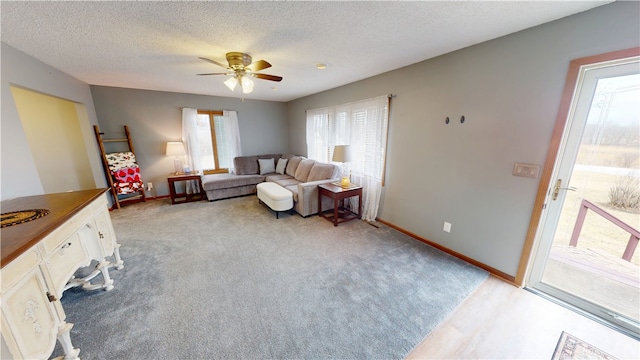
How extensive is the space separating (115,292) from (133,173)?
290 cm

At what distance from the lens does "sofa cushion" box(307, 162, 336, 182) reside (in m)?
3.74

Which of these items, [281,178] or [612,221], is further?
[281,178]

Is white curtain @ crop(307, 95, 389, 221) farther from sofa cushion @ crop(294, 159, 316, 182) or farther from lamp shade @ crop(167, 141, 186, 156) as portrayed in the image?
lamp shade @ crop(167, 141, 186, 156)

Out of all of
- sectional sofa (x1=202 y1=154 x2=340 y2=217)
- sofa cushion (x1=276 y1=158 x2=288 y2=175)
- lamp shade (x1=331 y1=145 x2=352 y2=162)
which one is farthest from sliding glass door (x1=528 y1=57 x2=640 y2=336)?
sofa cushion (x1=276 y1=158 x2=288 y2=175)

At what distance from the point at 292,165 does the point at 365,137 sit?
2.08 meters

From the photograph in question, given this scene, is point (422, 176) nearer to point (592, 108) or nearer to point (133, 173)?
point (592, 108)

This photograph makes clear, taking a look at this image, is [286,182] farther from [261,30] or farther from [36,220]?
[36,220]

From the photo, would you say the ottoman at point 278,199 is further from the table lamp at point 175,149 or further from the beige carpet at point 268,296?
the table lamp at point 175,149

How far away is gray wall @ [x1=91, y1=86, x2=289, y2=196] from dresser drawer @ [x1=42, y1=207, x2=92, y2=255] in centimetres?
313

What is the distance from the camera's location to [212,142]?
4.80m

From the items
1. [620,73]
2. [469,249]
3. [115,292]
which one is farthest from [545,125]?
[115,292]

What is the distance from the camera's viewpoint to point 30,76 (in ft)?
7.22

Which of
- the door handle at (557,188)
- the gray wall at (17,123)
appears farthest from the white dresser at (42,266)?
the door handle at (557,188)

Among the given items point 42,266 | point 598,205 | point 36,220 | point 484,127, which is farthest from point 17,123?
point 598,205
